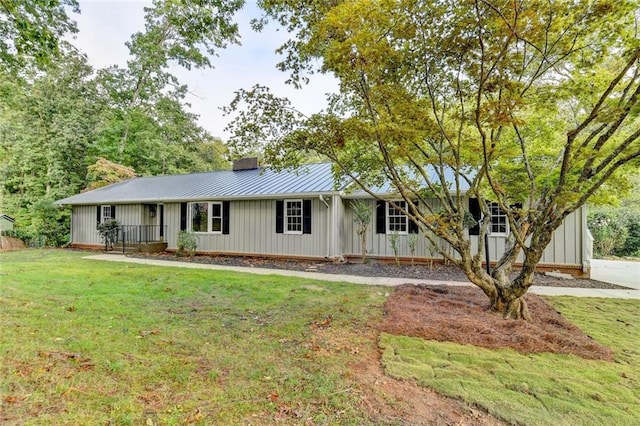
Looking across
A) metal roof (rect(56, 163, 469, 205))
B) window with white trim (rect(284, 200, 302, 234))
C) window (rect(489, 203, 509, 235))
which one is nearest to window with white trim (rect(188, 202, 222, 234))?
metal roof (rect(56, 163, 469, 205))

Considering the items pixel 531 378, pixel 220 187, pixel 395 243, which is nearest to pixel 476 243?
pixel 395 243

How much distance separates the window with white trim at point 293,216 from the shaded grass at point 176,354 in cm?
521

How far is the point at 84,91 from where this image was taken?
2058 cm

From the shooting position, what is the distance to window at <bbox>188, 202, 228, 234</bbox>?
1287cm

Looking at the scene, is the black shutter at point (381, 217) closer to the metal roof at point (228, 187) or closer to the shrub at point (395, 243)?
the shrub at point (395, 243)

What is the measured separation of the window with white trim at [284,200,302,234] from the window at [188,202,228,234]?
2.92 m

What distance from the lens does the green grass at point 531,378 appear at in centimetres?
251

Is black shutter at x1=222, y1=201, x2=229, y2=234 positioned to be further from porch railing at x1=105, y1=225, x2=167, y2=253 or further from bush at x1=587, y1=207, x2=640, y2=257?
bush at x1=587, y1=207, x2=640, y2=257

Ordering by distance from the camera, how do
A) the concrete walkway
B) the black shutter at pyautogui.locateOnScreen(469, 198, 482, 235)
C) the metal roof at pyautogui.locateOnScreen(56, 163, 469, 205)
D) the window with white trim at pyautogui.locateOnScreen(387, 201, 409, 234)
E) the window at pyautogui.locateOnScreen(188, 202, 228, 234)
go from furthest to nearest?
the window at pyautogui.locateOnScreen(188, 202, 228, 234) → the metal roof at pyautogui.locateOnScreen(56, 163, 469, 205) → the window with white trim at pyautogui.locateOnScreen(387, 201, 409, 234) → the black shutter at pyautogui.locateOnScreen(469, 198, 482, 235) → the concrete walkway

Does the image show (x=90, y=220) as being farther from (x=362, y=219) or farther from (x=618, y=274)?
(x=618, y=274)

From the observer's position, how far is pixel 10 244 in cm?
1636

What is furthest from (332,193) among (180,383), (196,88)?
(196,88)

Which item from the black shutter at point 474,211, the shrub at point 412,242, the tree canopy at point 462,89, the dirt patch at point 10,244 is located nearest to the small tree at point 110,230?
the dirt patch at point 10,244

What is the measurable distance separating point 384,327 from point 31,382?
3761mm
